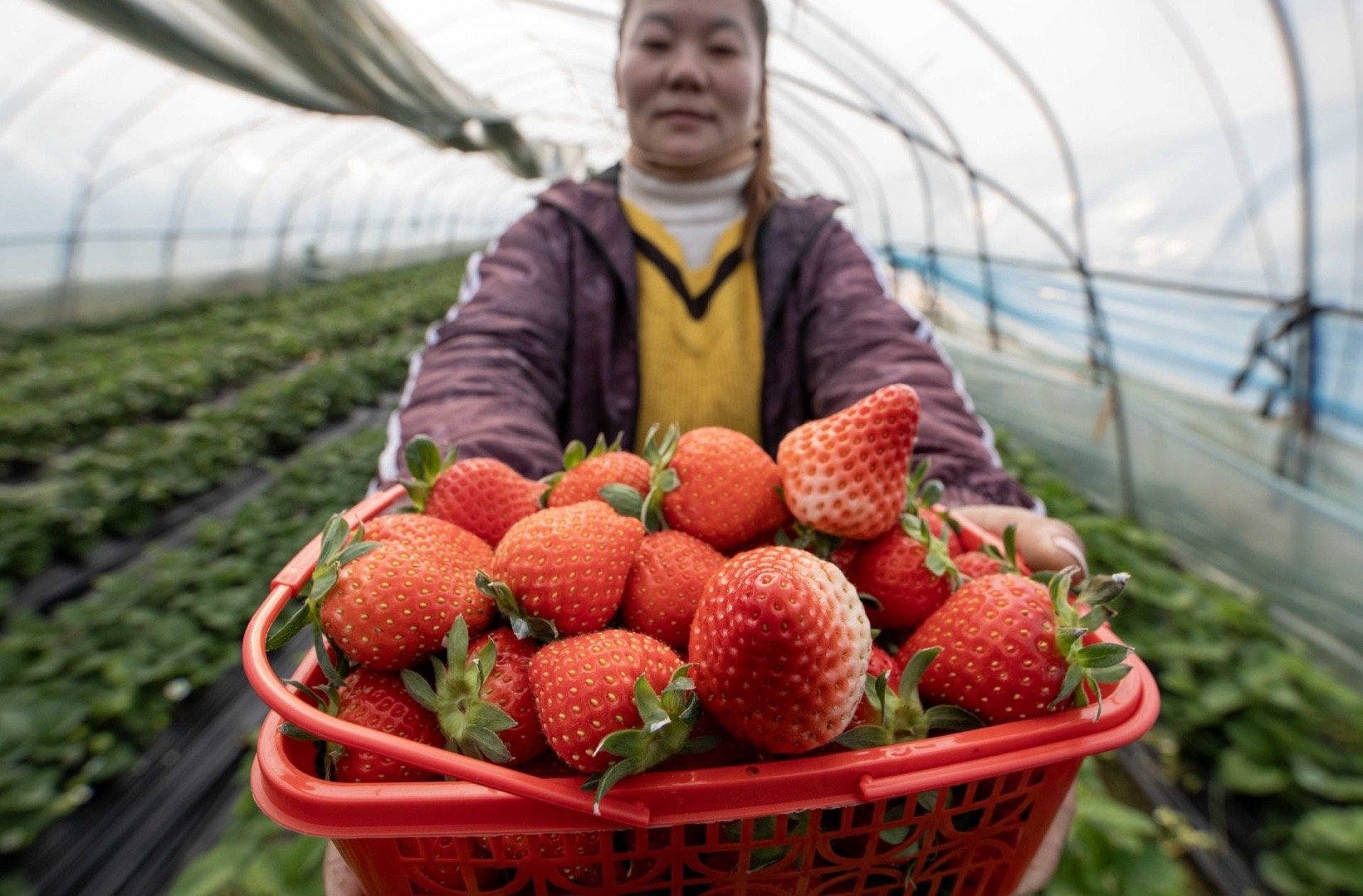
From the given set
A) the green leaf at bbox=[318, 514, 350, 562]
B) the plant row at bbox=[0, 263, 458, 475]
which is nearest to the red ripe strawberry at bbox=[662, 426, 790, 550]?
the green leaf at bbox=[318, 514, 350, 562]

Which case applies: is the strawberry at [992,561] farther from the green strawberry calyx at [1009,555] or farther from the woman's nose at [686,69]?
the woman's nose at [686,69]

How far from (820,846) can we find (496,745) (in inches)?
10.3

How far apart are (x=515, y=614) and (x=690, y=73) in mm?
1122

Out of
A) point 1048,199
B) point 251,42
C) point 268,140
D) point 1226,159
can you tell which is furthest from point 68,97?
point 1226,159

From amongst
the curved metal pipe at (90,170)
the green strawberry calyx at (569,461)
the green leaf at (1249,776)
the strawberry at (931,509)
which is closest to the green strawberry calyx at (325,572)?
the green strawberry calyx at (569,461)

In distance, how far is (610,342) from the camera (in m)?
1.54

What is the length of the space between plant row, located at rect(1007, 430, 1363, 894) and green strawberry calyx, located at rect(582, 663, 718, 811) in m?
2.07

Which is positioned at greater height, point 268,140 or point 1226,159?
point 1226,159

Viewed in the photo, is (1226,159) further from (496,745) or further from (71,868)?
(71,868)

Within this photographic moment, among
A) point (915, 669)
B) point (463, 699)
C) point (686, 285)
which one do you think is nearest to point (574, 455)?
point (463, 699)

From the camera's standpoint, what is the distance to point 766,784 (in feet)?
1.78

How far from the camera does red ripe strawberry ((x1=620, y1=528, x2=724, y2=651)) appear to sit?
71 centimetres

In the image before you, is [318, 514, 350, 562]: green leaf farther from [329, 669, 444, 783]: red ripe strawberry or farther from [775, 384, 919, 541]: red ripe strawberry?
[775, 384, 919, 541]: red ripe strawberry

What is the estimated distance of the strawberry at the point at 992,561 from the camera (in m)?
0.77
